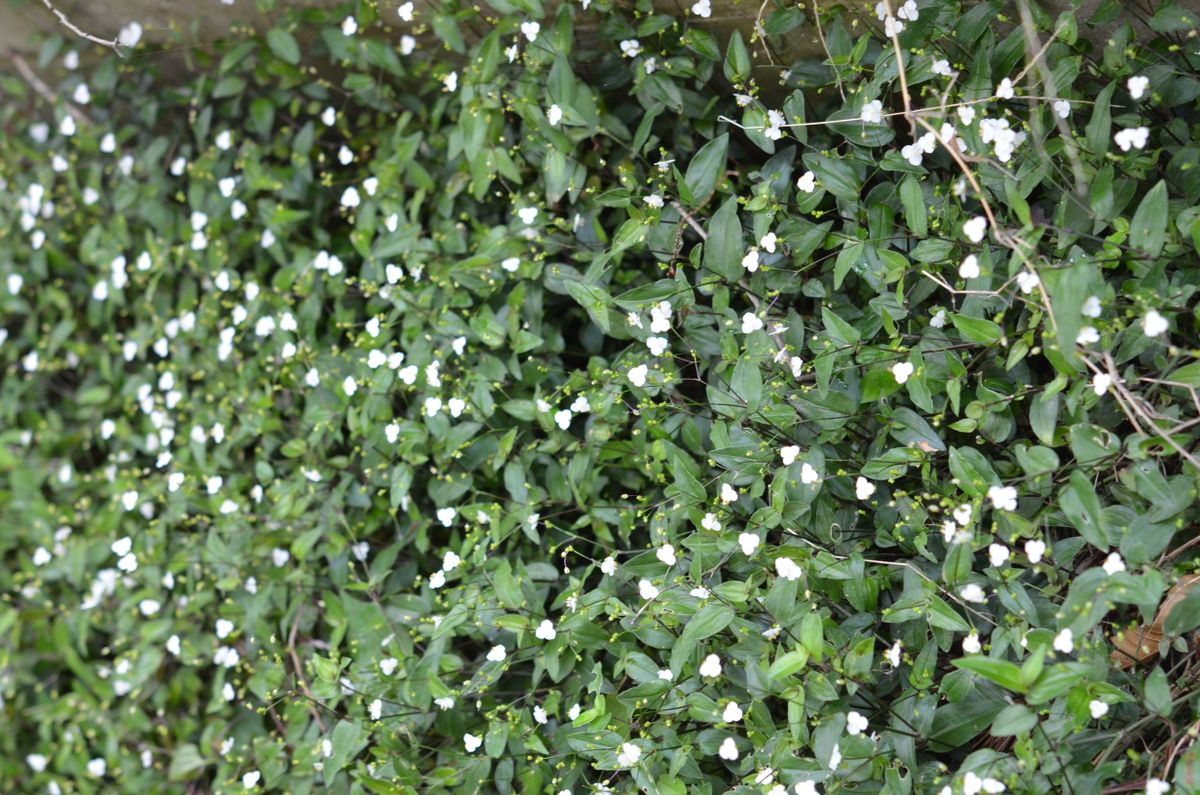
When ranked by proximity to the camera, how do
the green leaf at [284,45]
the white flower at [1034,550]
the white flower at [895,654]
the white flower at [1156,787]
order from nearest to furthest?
1. the white flower at [1156,787]
2. the white flower at [1034,550]
3. the white flower at [895,654]
4. the green leaf at [284,45]

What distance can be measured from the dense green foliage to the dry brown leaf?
0.02 metres

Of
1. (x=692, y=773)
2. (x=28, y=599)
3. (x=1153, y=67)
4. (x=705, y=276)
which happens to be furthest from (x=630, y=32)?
(x=28, y=599)

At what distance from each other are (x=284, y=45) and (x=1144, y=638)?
232 centimetres

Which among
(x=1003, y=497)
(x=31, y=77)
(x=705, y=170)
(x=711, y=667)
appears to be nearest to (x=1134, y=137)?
(x=1003, y=497)

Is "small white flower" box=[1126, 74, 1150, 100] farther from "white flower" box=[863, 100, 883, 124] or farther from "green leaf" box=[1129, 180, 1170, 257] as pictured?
"white flower" box=[863, 100, 883, 124]

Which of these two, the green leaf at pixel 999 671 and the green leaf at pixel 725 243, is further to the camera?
the green leaf at pixel 725 243

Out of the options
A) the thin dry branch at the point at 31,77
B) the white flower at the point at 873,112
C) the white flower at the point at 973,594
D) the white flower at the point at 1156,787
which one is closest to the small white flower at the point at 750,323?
the white flower at the point at 873,112

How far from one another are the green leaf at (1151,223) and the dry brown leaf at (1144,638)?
0.53 metres

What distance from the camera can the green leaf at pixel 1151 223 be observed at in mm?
1554

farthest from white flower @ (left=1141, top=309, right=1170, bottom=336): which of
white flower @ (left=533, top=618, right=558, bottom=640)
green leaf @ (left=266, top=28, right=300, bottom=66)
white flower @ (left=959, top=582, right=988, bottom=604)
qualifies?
green leaf @ (left=266, top=28, right=300, bottom=66)

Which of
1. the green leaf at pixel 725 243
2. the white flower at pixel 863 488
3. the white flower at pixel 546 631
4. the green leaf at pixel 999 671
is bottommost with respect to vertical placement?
the white flower at pixel 546 631

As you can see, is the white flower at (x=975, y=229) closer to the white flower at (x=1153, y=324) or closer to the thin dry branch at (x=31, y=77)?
the white flower at (x=1153, y=324)

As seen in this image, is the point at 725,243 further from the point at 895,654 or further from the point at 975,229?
the point at 895,654

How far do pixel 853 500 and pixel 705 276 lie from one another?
525mm
